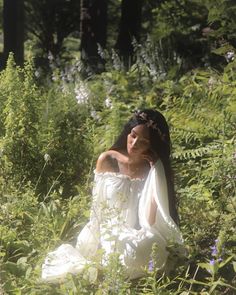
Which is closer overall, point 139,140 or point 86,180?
point 139,140

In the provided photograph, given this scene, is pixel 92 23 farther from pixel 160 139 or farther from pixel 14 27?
pixel 160 139

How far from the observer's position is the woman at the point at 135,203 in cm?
358

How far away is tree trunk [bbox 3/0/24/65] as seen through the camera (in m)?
11.8

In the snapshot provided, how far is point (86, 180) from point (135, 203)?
3.61ft

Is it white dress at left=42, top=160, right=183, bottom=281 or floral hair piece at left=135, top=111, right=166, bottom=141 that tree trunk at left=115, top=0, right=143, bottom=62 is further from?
white dress at left=42, top=160, right=183, bottom=281

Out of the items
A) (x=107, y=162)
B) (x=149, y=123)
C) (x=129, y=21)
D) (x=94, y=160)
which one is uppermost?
(x=129, y=21)

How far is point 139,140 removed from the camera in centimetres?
381

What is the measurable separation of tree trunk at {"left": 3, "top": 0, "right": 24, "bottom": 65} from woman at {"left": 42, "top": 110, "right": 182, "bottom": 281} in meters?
8.17

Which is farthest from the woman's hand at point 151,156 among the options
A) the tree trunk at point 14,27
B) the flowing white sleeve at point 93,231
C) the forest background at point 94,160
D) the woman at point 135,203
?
the tree trunk at point 14,27

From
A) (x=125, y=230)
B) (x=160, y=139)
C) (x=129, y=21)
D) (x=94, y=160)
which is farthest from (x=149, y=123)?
(x=129, y=21)

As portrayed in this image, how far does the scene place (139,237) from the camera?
141 inches

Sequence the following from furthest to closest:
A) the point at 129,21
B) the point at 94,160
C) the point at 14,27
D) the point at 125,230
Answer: the point at 129,21, the point at 14,27, the point at 94,160, the point at 125,230

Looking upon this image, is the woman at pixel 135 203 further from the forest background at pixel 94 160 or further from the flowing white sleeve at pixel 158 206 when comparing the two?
the forest background at pixel 94 160

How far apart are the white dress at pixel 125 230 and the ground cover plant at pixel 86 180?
10cm
